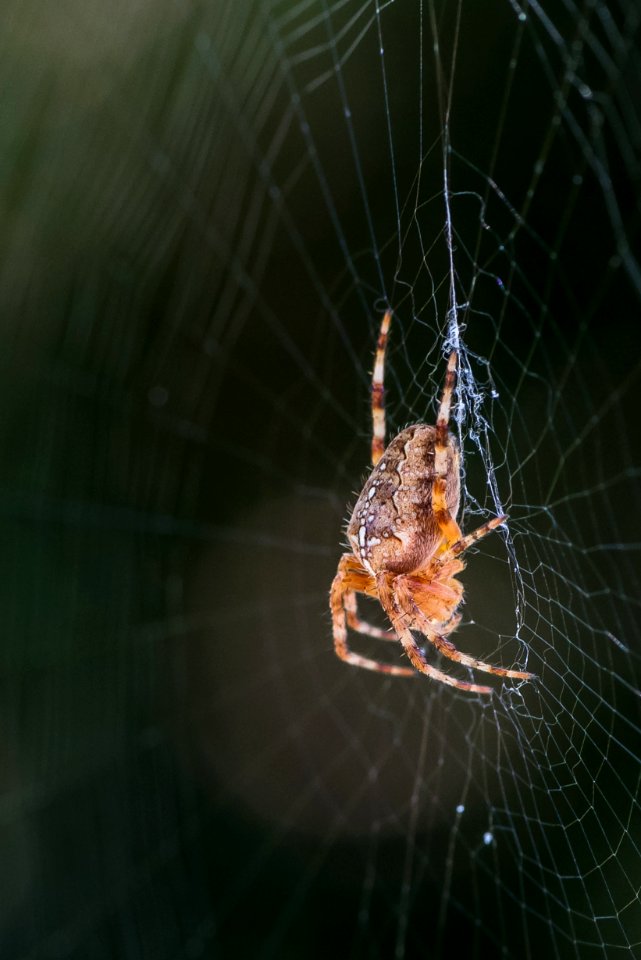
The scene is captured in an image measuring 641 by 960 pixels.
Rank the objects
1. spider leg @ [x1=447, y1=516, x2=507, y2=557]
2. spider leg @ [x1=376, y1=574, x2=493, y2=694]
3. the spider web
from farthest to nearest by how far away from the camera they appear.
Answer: the spider web < spider leg @ [x1=376, y1=574, x2=493, y2=694] < spider leg @ [x1=447, y1=516, x2=507, y2=557]

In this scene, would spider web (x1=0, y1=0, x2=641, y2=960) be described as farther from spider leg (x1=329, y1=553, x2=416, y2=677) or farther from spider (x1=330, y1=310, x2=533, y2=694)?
spider leg (x1=329, y1=553, x2=416, y2=677)

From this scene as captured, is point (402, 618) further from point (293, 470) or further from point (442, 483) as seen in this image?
point (293, 470)

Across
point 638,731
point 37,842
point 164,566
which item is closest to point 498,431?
point 638,731

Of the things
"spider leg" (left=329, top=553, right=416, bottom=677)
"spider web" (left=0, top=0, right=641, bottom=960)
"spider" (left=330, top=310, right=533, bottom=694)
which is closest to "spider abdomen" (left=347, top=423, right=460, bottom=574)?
"spider" (left=330, top=310, right=533, bottom=694)

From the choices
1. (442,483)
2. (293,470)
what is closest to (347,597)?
(442,483)

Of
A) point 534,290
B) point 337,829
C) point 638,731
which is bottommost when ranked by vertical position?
point 337,829

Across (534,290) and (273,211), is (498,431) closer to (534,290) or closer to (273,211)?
(534,290)

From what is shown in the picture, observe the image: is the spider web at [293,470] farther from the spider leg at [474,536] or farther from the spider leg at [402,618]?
the spider leg at [402,618]

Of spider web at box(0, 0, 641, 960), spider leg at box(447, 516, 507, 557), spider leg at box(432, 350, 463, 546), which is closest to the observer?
spider leg at box(447, 516, 507, 557)
